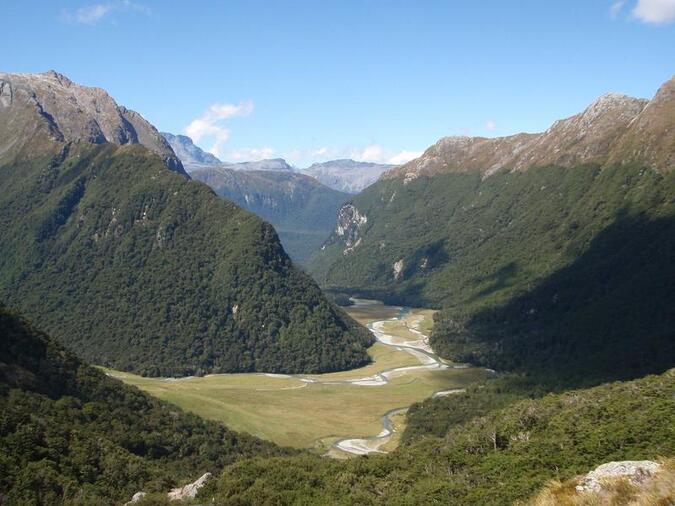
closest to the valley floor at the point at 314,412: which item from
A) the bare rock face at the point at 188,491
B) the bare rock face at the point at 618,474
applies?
the bare rock face at the point at 188,491

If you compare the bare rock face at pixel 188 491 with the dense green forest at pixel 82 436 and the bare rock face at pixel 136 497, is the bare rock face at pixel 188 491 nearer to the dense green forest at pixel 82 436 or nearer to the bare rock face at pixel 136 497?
the bare rock face at pixel 136 497

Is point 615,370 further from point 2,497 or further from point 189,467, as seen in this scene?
point 2,497

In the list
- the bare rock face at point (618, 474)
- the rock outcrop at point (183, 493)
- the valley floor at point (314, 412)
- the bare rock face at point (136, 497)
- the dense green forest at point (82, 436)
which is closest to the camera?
the bare rock face at point (618, 474)

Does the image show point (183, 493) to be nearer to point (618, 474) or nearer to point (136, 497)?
point (136, 497)

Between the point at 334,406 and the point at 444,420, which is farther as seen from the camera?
the point at 334,406

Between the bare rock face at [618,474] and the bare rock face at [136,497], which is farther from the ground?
the bare rock face at [618,474]

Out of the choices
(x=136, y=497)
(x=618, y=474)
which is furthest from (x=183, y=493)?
(x=618, y=474)

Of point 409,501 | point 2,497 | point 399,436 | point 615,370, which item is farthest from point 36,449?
point 615,370
